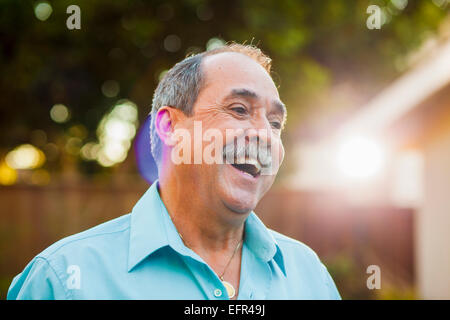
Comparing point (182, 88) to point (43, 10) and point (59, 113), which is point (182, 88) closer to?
point (43, 10)

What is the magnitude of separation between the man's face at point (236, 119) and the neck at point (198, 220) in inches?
1.3

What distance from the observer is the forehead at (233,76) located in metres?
1.65

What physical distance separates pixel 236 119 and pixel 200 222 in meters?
0.39

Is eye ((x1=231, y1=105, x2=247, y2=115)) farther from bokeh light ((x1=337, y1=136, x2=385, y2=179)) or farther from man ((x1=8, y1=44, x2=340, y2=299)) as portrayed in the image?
bokeh light ((x1=337, y1=136, x2=385, y2=179))

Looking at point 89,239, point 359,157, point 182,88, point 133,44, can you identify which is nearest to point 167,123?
point 182,88

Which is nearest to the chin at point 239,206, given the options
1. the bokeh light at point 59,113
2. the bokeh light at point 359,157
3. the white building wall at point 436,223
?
the white building wall at point 436,223

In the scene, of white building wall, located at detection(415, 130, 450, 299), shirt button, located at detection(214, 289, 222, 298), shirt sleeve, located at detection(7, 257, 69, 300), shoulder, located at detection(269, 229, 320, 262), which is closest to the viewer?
shirt sleeve, located at detection(7, 257, 69, 300)

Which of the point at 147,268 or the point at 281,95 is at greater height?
the point at 281,95

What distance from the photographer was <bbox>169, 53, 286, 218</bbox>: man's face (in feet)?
5.23

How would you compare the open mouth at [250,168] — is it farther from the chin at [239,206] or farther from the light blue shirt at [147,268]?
the light blue shirt at [147,268]

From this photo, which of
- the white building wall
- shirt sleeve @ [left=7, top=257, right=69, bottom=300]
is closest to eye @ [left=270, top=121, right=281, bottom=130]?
shirt sleeve @ [left=7, top=257, right=69, bottom=300]

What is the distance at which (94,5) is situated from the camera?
22.2 feet

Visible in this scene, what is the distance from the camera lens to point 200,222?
66.8 inches
